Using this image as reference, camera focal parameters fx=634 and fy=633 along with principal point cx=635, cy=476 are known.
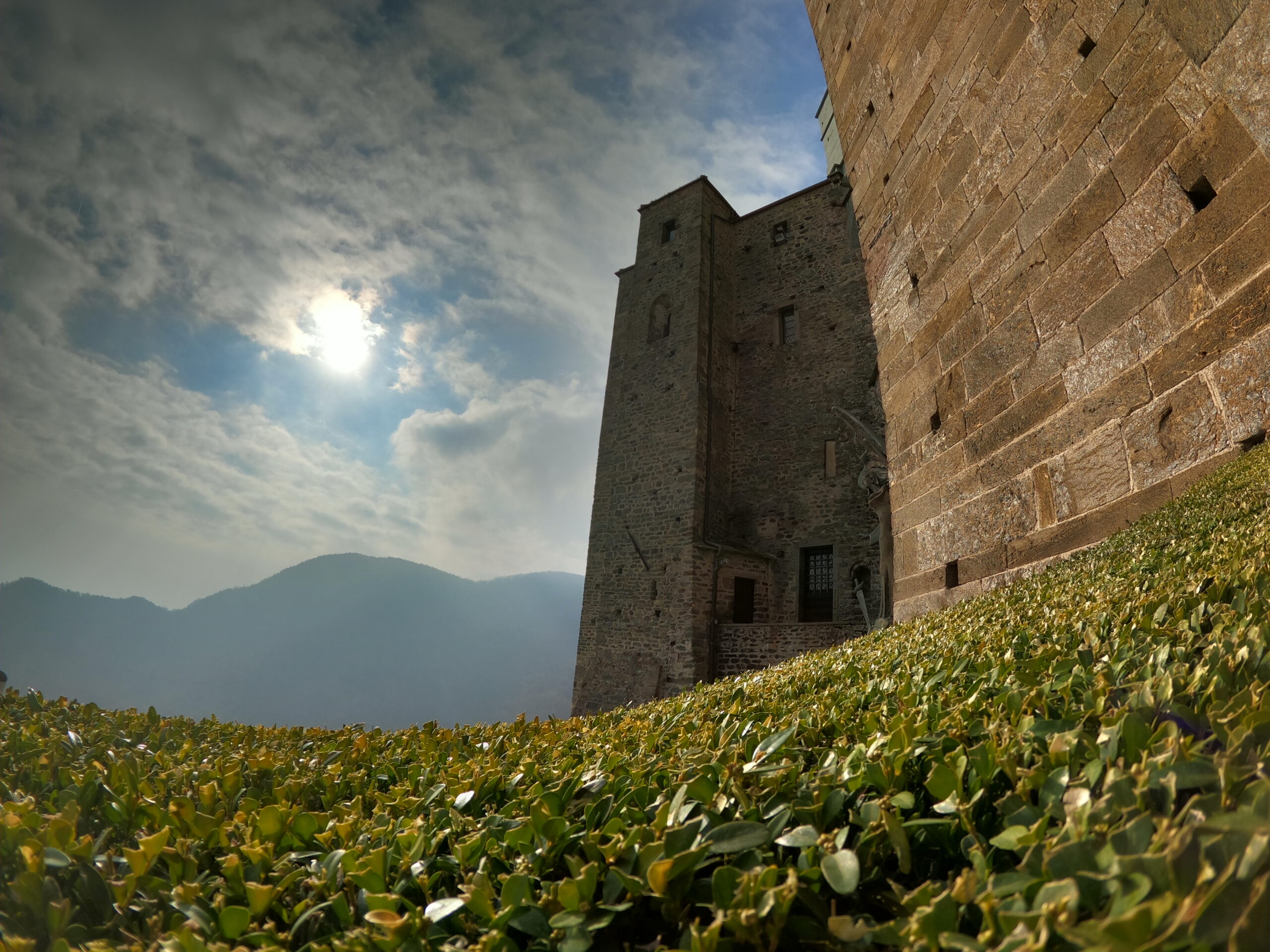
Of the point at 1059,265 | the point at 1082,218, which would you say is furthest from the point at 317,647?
the point at 1082,218

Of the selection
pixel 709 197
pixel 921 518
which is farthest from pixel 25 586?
pixel 921 518

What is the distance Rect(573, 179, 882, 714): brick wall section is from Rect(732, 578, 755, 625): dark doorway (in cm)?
22

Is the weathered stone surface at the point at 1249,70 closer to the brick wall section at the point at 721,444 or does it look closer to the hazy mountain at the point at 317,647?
the brick wall section at the point at 721,444

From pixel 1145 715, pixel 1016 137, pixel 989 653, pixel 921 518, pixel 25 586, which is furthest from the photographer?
pixel 25 586

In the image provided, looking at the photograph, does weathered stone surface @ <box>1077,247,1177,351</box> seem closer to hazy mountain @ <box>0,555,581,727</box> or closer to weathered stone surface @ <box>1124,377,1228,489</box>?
weathered stone surface @ <box>1124,377,1228,489</box>

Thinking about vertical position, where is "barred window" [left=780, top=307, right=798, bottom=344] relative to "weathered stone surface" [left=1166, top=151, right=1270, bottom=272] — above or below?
above

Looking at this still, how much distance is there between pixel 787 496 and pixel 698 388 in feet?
13.1

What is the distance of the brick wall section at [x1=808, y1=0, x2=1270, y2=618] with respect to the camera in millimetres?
3180

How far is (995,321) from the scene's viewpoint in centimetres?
468

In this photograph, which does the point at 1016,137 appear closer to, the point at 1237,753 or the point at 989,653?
the point at 989,653

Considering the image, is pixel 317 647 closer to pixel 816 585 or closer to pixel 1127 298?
pixel 816 585

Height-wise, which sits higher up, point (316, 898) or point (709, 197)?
point (709, 197)

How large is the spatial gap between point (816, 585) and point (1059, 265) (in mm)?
13607

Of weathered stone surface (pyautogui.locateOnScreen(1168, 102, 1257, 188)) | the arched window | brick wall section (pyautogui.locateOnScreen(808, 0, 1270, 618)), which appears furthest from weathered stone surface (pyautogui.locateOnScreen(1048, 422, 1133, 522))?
the arched window
